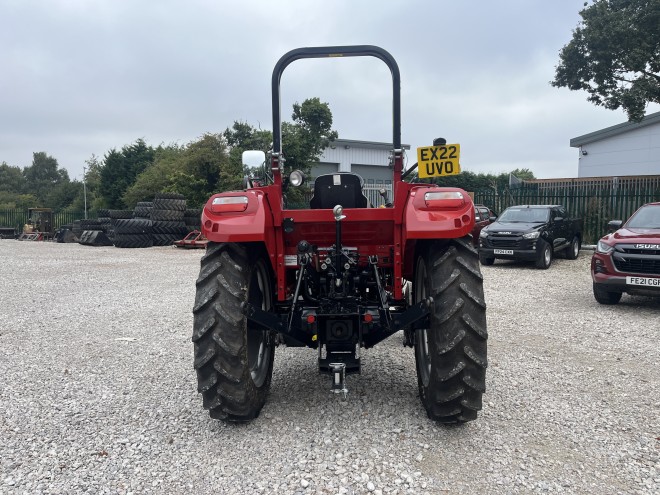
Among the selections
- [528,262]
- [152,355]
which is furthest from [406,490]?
[528,262]

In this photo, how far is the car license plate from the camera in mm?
7574

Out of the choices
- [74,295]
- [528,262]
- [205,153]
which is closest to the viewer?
[74,295]

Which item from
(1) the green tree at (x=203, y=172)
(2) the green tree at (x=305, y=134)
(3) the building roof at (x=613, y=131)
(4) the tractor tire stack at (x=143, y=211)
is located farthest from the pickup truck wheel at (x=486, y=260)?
(3) the building roof at (x=613, y=131)

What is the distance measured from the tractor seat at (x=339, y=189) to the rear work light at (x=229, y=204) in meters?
0.95

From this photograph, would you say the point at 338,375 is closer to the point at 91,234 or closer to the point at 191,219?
the point at 191,219

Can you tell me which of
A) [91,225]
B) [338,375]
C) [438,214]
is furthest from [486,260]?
[91,225]

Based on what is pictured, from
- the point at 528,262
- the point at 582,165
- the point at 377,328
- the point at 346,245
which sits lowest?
the point at 528,262

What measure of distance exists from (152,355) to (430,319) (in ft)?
11.5

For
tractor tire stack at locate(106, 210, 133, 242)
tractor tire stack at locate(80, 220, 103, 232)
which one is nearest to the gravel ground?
tractor tire stack at locate(106, 210, 133, 242)

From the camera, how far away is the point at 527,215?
585 inches

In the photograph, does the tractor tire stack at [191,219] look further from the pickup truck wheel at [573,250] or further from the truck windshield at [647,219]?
the truck windshield at [647,219]

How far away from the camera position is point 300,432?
A: 3699mm

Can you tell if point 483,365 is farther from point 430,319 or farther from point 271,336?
point 271,336

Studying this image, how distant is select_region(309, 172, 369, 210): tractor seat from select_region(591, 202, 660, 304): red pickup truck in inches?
216
